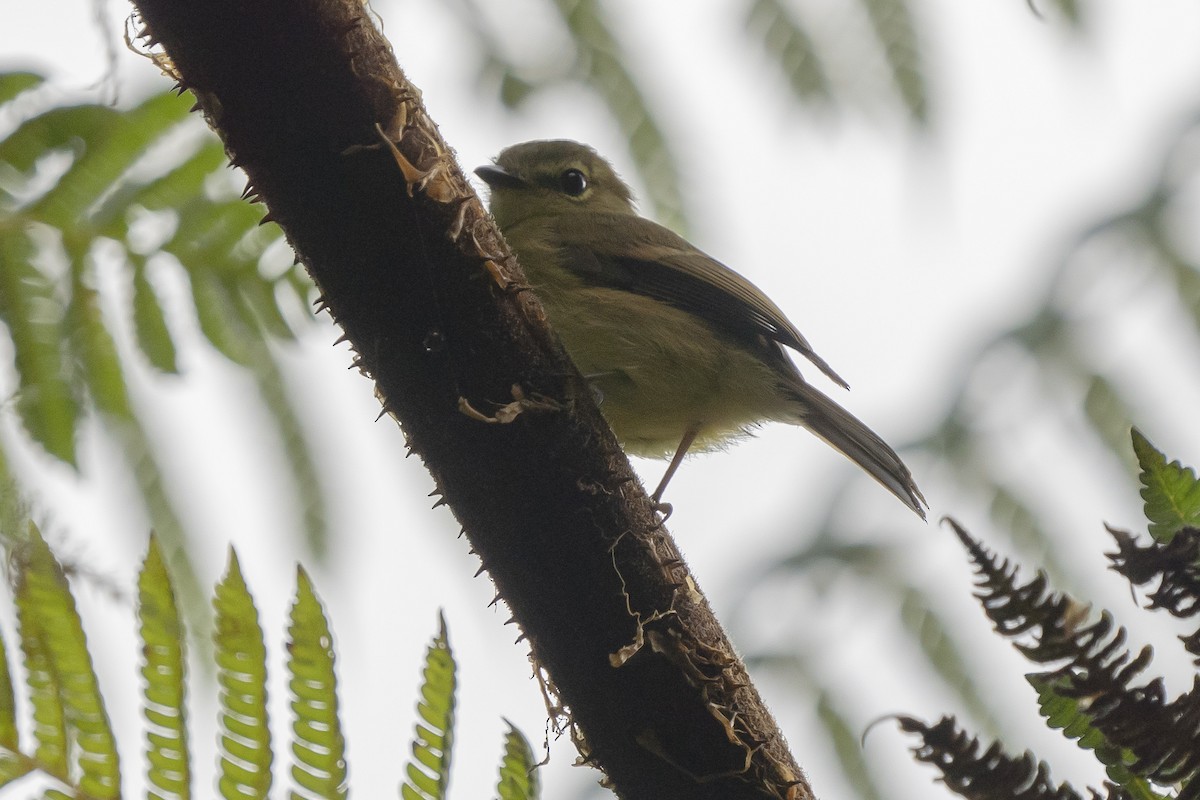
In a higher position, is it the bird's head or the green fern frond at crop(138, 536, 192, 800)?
the bird's head

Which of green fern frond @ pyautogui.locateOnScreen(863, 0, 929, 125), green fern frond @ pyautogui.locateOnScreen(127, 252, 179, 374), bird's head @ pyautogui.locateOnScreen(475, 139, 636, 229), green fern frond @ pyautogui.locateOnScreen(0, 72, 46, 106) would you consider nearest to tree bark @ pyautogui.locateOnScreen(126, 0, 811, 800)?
green fern frond @ pyautogui.locateOnScreen(127, 252, 179, 374)

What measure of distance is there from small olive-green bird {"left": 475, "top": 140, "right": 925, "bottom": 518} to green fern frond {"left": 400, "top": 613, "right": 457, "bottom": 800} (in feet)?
5.58

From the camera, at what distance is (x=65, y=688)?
6.68ft

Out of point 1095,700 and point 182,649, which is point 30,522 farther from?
point 1095,700

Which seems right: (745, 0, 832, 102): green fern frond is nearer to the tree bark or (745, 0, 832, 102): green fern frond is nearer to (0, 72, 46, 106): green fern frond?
the tree bark

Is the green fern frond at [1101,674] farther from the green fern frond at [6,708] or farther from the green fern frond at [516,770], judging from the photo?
the green fern frond at [6,708]

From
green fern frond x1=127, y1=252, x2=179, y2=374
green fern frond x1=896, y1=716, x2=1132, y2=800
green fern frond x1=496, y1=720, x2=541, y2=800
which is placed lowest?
green fern frond x1=896, y1=716, x2=1132, y2=800

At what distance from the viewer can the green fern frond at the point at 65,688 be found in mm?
2010

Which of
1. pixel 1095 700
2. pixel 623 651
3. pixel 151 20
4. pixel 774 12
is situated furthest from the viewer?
pixel 774 12

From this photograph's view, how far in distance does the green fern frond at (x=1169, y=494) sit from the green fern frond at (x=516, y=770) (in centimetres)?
104

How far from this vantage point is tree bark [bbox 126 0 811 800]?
1.97m

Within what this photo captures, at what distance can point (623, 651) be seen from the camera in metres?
2.07

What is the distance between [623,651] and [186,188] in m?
2.37

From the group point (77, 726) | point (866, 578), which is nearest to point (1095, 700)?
point (77, 726)
